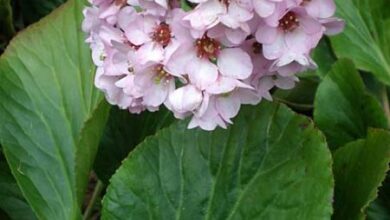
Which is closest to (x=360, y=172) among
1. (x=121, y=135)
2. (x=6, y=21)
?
(x=121, y=135)

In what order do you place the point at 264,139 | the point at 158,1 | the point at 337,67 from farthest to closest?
the point at 337,67 → the point at 264,139 → the point at 158,1

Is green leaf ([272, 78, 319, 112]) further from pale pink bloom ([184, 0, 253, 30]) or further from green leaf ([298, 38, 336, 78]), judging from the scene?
pale pink bloom ([184, 0, 253, 30])

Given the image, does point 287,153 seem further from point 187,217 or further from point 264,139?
point 187,217

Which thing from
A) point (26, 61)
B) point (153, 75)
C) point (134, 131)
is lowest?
point (134, 131)

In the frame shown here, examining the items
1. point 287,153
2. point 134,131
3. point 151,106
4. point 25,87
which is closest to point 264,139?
point 287,153

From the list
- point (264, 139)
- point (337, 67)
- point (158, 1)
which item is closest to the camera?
point (158, 1)

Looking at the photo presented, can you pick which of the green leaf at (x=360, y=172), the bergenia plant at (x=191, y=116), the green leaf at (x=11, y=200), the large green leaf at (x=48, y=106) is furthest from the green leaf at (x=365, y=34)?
the green leaf at (x=11, y=200)

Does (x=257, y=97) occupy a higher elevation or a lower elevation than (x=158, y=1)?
lower
